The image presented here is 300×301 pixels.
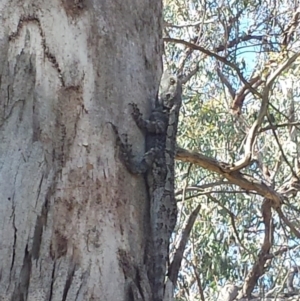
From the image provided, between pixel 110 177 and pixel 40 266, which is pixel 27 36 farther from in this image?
pixel 40 266

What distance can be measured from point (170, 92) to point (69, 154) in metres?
1.32

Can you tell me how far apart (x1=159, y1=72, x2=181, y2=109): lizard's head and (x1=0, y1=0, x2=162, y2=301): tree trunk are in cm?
89

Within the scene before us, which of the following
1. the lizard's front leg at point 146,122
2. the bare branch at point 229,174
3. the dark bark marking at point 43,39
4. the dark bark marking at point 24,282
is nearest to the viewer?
the dark bark marking at point 24,282

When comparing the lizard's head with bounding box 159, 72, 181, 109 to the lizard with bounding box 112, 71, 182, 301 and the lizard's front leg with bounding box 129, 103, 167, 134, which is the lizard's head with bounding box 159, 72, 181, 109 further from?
the lizard's front leg with bounding box 129, 103, 167, 134

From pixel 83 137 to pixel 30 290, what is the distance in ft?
1.14

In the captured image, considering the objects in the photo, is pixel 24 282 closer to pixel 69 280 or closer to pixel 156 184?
pixel 69 280

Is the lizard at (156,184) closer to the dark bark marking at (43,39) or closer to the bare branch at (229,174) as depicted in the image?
the dark bark marking at (43,39)

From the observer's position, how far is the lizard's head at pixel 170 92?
99.7 inches

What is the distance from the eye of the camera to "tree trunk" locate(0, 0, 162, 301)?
127cm

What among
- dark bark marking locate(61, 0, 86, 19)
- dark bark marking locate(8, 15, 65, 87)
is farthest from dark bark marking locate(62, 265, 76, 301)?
dark bark marking locate(61, 0, 86, 19)

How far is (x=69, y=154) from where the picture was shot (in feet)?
4.51

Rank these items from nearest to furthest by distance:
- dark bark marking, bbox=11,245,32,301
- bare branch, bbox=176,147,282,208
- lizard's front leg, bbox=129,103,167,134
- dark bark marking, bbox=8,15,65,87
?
1. dark bark marking, bbox=11,245,32,301
2. dark bark marking, bbox=8,15,65,87
3. lizard's front leg, bbox=129,103,167,134
4. bare branch, bbox=176,147,282,208

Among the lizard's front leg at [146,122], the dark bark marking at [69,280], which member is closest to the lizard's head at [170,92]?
the lizard's front leg at [146,122]

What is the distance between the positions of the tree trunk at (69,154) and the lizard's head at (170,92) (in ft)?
2.91
